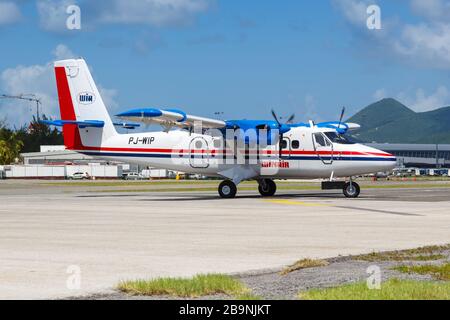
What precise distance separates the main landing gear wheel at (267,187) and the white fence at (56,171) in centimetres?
8383

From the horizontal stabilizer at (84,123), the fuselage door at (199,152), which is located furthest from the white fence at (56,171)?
the fuselage door at (199,152)

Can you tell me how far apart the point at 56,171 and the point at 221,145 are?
8842cm

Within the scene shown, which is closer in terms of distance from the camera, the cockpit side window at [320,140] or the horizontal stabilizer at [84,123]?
the cockpit side window at [320,140]

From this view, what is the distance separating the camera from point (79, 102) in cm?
4466

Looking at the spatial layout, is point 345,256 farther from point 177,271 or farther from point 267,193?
point 267,193

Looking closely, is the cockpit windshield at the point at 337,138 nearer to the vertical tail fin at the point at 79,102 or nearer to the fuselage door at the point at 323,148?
the fuselage door at the point at 323,148

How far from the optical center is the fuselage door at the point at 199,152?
146ft

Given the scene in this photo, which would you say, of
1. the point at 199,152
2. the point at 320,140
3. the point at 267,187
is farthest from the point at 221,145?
the point at 320,140

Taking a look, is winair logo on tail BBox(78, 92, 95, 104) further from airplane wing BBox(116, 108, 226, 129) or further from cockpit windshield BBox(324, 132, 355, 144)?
cockpit windshield BBox(324, 132, 355, 144)

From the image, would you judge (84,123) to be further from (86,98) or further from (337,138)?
(337,138)

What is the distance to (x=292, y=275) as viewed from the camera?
515 inches

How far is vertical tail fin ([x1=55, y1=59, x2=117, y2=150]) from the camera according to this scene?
44.6 metres
